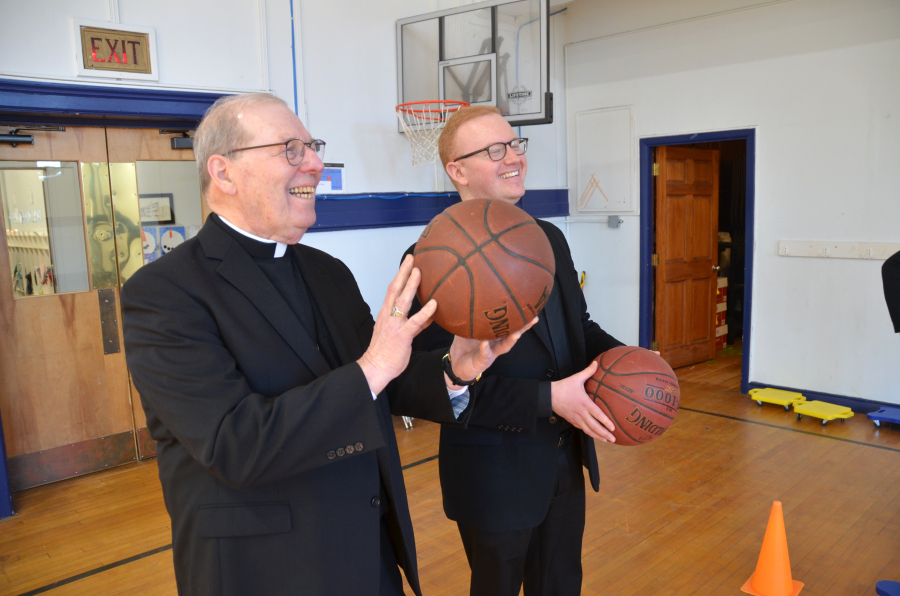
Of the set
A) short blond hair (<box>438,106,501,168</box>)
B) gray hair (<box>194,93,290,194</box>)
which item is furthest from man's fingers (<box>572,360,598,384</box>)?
gray hair (<box>194,93,290,194</box>)

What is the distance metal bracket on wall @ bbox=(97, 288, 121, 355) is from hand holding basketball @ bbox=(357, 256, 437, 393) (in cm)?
405

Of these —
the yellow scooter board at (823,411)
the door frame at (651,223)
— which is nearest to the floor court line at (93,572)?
the yellow scooter board at (823,411)

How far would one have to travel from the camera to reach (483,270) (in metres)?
1.39

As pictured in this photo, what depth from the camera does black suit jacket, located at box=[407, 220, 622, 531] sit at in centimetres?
177

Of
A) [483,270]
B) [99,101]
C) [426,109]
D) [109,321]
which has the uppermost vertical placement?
[426,109]

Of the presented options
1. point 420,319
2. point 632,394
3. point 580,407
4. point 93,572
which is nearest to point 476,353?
point 420,319

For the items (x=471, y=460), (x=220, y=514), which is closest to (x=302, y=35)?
(x=471, y=460)

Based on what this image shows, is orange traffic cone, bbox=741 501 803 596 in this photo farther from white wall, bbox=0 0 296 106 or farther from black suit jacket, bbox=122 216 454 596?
white wall, bbox=0 0 296 106

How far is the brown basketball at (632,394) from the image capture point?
181 cm

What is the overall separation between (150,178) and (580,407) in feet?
13.4

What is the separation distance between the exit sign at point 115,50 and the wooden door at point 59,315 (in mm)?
540

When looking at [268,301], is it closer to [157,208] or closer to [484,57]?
[157,208]

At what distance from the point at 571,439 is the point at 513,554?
0.39 m

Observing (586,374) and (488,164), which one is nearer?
(586,374)
